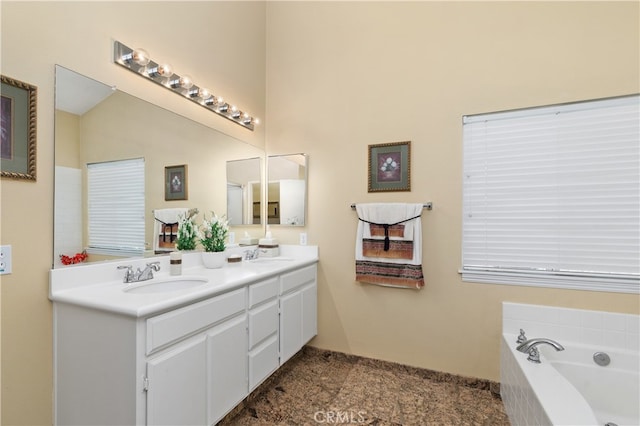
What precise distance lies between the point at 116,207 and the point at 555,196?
2.70m

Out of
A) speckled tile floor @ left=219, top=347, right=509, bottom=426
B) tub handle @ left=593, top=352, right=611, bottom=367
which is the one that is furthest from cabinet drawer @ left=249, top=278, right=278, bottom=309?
tub handle @ left=593, top=352, right=611, bottom=367

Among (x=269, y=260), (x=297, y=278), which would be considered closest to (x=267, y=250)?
(x=269, y=260)

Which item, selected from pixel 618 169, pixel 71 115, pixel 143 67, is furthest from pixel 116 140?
pixel 618 169

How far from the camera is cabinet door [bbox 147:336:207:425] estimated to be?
1229mm

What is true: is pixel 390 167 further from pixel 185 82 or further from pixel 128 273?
pixel 128 273

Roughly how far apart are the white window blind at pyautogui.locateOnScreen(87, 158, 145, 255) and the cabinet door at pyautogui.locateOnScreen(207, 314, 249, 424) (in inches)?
27.1

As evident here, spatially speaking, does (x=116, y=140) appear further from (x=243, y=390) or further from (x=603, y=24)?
(x=603, y=24)

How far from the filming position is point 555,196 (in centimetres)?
202

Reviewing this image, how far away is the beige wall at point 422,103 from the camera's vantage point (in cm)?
198

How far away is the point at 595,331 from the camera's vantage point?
6.25 feet

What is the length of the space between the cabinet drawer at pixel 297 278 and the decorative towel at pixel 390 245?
0.39 m

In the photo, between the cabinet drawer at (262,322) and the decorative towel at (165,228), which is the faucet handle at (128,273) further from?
the cabinet drawer at (262,322)

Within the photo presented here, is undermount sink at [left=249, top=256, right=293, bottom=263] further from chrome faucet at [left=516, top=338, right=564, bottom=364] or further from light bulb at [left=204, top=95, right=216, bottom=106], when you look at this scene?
chrome faucet at [left=516, top=338, right=564, bottom=364]

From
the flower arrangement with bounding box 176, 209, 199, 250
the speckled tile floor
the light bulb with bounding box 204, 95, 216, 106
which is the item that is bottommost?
the speckled tile floor
